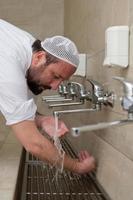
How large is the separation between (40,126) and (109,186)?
0.35 metres

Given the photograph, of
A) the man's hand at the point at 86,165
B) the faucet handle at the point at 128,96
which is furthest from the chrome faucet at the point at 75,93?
the faucet handle at the point at 128,96

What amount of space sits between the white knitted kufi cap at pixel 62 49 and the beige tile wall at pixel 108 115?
90 mm

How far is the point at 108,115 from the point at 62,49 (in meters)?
0.25

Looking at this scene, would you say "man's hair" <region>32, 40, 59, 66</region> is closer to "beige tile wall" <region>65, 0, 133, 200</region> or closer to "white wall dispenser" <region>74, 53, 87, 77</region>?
"beige tile wall" <region>65, 0, 133, 200</region>

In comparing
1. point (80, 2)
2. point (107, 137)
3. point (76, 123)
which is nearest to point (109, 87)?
point (107, 137)

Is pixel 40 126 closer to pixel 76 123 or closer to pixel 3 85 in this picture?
pixel 3 85

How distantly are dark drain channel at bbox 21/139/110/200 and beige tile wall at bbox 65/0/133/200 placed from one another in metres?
Result: 0.04

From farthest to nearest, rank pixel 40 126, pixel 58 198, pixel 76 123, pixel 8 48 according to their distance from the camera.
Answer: pixel 76 123 → pixel 40 126 → pixel 8 48 → pixel 58 198

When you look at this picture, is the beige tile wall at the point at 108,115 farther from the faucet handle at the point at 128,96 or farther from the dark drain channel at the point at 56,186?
the faucet handle at the point at 128,96

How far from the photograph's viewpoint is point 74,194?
2.98ft

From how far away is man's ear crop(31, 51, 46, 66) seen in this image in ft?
3.52

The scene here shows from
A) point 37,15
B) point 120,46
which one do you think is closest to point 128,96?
point 120,46

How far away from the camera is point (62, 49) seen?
1.04 m

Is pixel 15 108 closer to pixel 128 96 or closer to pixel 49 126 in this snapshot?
pixel 49 126
